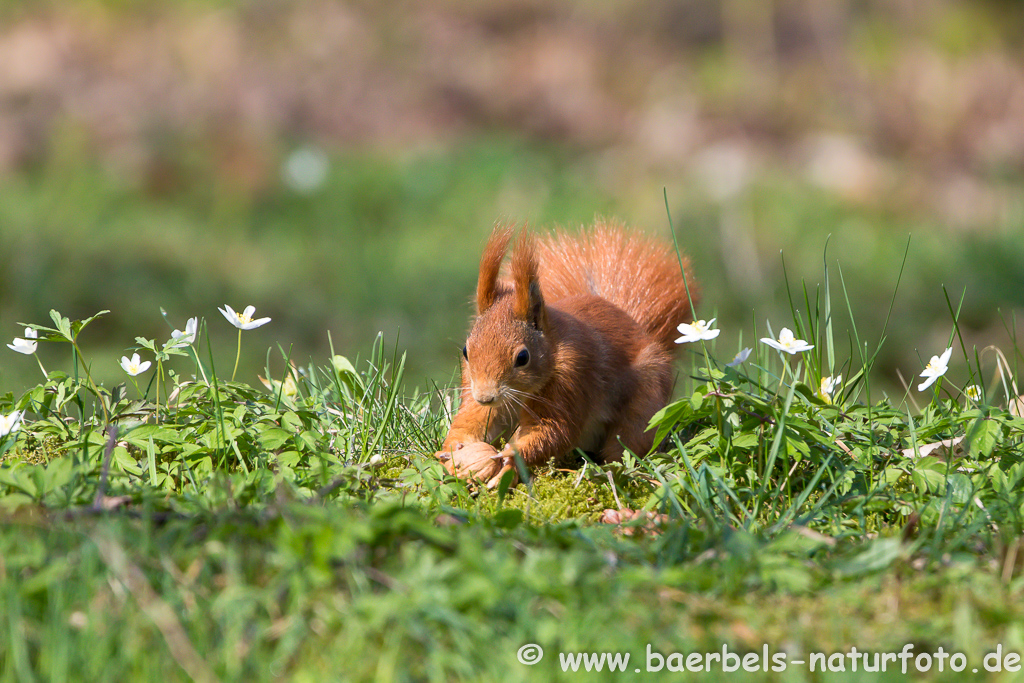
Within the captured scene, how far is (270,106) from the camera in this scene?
875 centimetres

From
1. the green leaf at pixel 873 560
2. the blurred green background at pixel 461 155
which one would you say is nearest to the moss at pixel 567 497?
the green leaf at pixel 873 560

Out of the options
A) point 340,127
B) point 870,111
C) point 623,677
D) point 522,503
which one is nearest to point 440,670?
point 623,677

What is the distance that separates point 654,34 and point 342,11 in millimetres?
3670

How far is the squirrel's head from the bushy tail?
1.66 ft

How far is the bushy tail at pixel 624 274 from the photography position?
8.48 ft

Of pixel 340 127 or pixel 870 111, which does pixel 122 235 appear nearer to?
pixel 340 127

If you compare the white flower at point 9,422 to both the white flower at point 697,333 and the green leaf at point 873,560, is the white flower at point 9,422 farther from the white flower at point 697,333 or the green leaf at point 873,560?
the green leaf at point 873,560

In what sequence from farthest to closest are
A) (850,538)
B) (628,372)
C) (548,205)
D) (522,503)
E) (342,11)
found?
(342,11) → (548,205) → (628,372) → (522,503) → (850,538)

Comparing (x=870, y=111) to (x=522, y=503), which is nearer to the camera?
(x=522, y=503)

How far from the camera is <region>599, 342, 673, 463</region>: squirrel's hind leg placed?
221 centimetres

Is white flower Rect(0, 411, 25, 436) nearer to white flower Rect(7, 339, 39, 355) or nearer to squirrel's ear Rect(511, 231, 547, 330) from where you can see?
white flower Rect(7, 339, 39, 355)

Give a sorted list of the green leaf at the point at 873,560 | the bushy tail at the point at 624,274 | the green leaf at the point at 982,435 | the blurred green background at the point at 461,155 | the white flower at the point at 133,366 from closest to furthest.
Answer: the green leaf at the point at 873,560 → the green leaf at the point at 982,435 → the white flower at the point at 133,366 → the bushy tail at the point at 624,274 → the blurred green background at the point at 461,155

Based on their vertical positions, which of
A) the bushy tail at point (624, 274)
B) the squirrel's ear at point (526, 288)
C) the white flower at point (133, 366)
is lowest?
the white flower at point (133, 366)

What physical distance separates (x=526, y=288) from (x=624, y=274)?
0.63m
